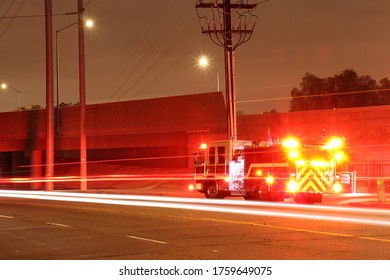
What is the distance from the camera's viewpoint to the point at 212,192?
33.5 m

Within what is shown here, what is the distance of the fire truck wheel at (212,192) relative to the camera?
3316 cm

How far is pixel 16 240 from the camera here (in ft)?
51.7

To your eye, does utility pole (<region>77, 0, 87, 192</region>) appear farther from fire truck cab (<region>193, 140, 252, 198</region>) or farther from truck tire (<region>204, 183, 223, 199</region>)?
truck tire (<region>204, 183, 223, 199</region>)

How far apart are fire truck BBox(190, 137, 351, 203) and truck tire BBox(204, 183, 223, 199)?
747mm

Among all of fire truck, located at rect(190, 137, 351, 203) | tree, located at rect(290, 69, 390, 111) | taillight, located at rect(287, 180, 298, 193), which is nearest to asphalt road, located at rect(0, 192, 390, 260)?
taillight, located at rect(287, 180, 298, 193)

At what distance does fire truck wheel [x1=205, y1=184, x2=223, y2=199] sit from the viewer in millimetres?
33156

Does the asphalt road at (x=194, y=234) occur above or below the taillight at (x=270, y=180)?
below

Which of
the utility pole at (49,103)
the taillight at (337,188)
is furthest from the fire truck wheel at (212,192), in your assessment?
the utility pole at (49,103)

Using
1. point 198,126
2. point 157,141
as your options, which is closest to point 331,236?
point 198,126

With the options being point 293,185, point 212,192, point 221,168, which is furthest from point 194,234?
point 212,192

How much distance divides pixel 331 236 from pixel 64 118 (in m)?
45.1

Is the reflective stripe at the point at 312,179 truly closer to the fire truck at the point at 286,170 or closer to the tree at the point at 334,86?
the fire truck at the point at 286,170

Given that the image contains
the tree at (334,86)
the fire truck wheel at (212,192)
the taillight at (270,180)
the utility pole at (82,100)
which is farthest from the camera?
the tree at (334,86)

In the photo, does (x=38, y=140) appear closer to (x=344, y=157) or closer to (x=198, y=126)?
(x=198, y=126)
